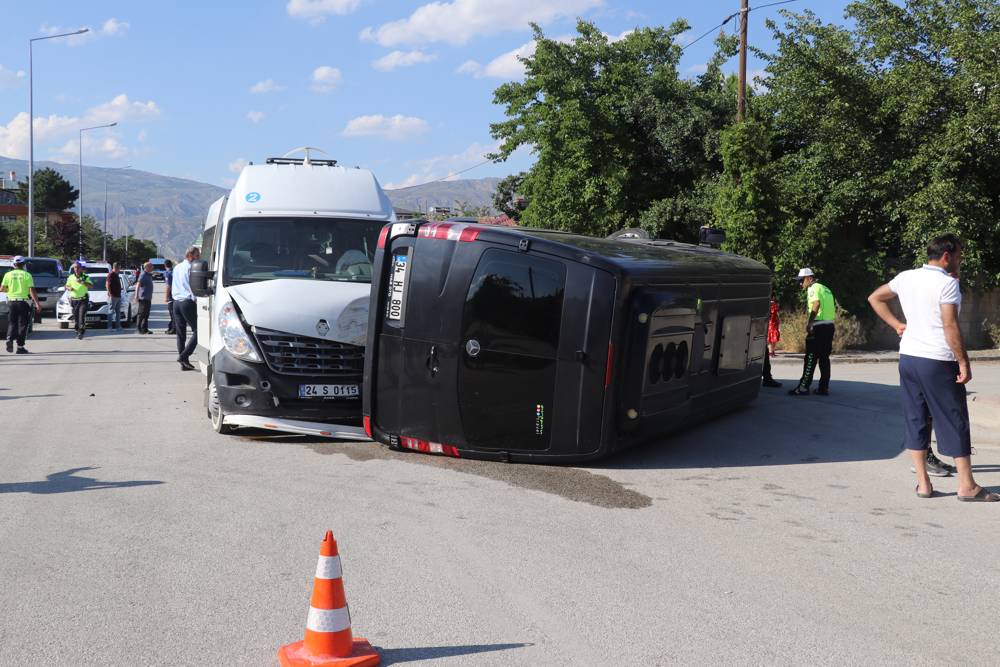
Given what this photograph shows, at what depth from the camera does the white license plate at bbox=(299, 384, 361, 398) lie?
9.24 m

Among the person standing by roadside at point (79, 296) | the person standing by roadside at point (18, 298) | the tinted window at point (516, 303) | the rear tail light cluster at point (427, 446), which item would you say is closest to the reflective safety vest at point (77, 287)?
the person standing by roadside at point (79, 296)

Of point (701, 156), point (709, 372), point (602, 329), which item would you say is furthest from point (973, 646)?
point (701, 156)

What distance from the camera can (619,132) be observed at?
30.4 meters

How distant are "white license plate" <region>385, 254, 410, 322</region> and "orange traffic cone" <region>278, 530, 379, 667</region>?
4638 mm

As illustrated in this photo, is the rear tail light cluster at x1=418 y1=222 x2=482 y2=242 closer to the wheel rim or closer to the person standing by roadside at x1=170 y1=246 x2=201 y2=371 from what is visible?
the wheel rim

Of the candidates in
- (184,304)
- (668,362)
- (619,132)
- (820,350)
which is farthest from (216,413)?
(619,132)

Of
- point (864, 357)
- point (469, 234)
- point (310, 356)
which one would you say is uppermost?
point (469, 234)

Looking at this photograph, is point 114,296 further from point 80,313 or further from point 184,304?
point 184,304

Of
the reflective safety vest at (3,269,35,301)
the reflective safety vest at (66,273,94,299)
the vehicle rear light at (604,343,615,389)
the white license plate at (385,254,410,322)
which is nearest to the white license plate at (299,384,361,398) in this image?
the white license plate at (385,254,410,322)

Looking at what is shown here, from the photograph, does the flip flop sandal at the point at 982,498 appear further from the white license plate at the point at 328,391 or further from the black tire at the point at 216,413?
the black tire at the point at 216,413

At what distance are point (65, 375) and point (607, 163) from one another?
18915mm

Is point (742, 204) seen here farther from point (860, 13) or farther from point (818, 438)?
point (818, 438)

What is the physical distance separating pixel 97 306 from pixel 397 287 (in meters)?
21.2

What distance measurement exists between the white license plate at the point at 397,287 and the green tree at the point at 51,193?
3825 inches
